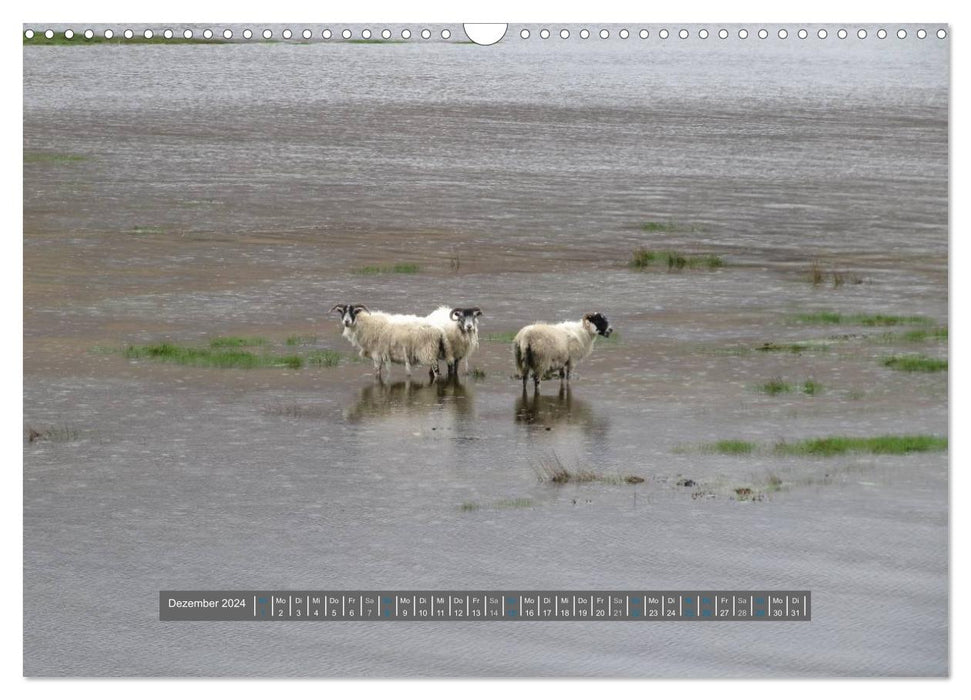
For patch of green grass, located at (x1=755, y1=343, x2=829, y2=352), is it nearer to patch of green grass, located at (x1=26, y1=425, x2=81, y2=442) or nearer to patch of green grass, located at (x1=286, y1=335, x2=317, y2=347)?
patch of green grass, located at (x1=286, y1=335, x2=317, y2=347)

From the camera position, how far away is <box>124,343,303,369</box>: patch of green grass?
13.0 meters

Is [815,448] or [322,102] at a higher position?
[322,102]

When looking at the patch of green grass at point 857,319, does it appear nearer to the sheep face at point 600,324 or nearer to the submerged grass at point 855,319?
the submerged grass at point 855,319

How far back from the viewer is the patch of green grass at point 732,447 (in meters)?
12.6

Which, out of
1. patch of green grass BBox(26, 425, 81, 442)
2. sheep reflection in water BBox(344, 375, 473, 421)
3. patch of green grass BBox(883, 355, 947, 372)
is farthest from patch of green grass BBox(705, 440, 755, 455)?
patch of green grass BBox(26, 425, 81, 442)

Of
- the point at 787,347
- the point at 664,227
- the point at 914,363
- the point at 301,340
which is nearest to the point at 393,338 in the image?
the point at 301,340

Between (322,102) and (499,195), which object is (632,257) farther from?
(322,102)

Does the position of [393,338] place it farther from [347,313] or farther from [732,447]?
[732,447]

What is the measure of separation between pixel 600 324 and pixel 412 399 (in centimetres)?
153

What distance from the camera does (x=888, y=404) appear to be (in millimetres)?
12750

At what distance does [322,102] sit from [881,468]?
4.40 meters

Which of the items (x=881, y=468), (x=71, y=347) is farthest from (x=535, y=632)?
(x=71, y=347)

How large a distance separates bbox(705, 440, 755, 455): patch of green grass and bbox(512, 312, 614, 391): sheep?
242 centimetres

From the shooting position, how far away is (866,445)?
1286 centimetres
